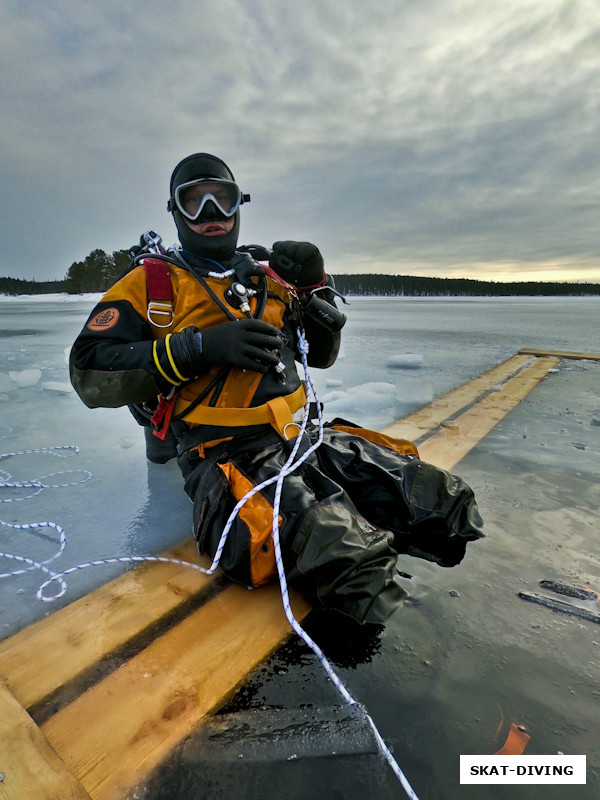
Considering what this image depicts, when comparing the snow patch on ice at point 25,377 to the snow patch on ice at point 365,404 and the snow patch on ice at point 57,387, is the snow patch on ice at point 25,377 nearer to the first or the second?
the snow patch on ice at point 57,387

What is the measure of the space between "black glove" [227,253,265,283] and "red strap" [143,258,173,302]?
246mm

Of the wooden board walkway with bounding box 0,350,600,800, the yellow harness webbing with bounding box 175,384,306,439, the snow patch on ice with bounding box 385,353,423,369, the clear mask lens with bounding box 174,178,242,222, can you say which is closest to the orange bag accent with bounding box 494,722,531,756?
the wooden board walkway with bounding box 0,350,600,800

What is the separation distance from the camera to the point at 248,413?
5.16 feet

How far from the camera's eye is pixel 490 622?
1202mm

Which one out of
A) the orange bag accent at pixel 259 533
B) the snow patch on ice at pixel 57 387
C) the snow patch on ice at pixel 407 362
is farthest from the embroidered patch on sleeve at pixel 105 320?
the snow patch on ice at pixel 407 362

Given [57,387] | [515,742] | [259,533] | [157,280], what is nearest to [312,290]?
[157,280]

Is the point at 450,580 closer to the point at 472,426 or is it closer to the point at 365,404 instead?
the point at 472,426

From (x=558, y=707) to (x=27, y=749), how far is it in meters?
1.08

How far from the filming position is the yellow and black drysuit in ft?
4.17

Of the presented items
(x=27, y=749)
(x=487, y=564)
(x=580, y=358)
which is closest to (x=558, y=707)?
(x=487, y=564)

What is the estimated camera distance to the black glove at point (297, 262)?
1.90 metres

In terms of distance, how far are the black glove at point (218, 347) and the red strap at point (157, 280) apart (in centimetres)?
22

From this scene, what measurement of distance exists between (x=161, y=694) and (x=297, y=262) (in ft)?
5.13

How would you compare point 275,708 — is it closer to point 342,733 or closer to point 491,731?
point 342,733
